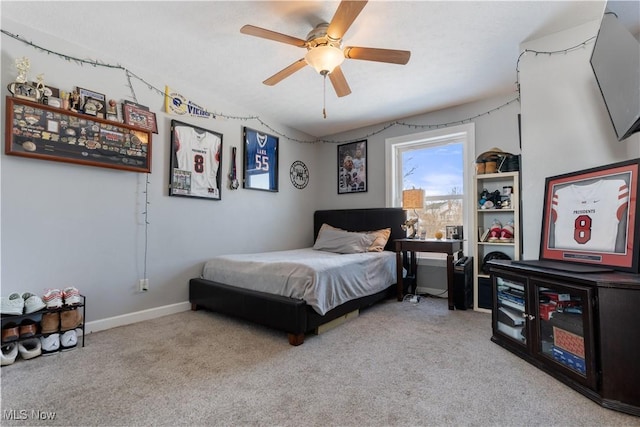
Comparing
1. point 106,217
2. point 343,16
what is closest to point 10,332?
point 106,217

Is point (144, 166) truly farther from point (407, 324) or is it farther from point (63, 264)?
point (407, 324)

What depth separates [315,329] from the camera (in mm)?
2449

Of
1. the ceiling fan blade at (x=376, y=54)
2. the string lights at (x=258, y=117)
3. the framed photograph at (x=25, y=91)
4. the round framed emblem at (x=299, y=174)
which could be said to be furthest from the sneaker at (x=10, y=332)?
the round framed emblem at (x=299, y=174)

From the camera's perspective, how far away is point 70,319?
2162 millimetres

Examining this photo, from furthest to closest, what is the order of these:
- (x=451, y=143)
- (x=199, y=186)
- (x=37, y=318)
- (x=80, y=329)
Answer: (x=451, y=143) → (x=199, y=186) → (x=80, y=329) → (x=37, y=318)

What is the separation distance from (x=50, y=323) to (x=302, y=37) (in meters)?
2.85

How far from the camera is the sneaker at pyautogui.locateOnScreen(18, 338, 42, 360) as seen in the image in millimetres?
1979

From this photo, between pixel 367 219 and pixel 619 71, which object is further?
pixel 367 219

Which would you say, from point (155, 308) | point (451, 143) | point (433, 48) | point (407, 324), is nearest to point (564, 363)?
point (407, 324)

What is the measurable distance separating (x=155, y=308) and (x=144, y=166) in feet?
4.57

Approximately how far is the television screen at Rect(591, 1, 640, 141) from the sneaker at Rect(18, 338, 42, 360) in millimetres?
3942

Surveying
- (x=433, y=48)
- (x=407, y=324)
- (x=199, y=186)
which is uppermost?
(x=433, y=48)

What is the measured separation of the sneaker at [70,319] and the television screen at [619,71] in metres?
3.79
